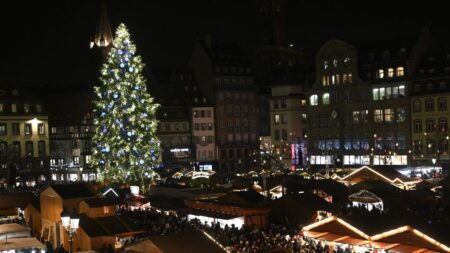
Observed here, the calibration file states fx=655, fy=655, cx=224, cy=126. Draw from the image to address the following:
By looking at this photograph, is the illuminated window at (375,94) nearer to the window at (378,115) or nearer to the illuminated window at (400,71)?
the window at (378,115)

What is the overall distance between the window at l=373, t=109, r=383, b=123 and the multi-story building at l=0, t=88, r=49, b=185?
40996 mm

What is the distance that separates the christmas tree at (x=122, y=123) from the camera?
4853 cm

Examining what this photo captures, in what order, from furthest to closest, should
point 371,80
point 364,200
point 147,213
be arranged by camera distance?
point 371,80, point 364,200, point 147,213

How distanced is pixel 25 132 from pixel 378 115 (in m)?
43.4

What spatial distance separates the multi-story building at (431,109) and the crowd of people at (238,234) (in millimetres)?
46688

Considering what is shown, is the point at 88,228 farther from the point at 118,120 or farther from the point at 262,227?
the point at 118,120

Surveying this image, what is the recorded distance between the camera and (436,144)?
7275 cm

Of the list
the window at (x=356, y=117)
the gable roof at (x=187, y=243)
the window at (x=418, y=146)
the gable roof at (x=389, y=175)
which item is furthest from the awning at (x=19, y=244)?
the window at (x=356, y=117)

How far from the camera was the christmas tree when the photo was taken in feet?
159

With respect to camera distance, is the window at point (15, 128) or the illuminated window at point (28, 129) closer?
the window at point (15, 128)

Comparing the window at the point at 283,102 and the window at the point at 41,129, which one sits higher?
the window at the point at 283,102

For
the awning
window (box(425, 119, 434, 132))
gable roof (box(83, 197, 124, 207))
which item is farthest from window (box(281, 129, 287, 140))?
the awning

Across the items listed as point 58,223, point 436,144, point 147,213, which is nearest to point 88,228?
A: point 58,223

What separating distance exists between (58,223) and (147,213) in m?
4.71
